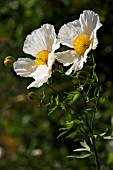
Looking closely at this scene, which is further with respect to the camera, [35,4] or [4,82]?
[4,82]

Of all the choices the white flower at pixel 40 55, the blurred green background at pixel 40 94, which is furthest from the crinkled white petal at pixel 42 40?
the blurred green background at pixel 40 94

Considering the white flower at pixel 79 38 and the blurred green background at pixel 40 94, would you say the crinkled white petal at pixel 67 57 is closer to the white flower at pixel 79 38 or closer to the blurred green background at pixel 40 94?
the white flower at pixel 79 38

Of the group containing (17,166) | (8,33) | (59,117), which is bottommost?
(17,166)

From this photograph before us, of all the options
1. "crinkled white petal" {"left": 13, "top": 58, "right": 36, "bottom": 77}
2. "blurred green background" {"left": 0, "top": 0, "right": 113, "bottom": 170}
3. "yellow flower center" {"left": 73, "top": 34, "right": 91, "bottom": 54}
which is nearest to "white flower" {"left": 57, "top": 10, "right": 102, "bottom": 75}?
"yellow flower center" {"left": 73, "top": 34, "right": 91, "bottom": 54}

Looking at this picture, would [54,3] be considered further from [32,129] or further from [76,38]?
[76,38]

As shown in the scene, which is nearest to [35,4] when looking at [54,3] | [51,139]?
[54,3]

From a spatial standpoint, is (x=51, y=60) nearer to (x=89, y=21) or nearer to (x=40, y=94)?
(x=89, y=21)

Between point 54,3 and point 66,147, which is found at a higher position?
point 54,3

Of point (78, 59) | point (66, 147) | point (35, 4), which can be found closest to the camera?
point (78, 59)

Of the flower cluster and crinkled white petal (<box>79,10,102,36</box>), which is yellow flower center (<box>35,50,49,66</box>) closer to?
the flower cluster
